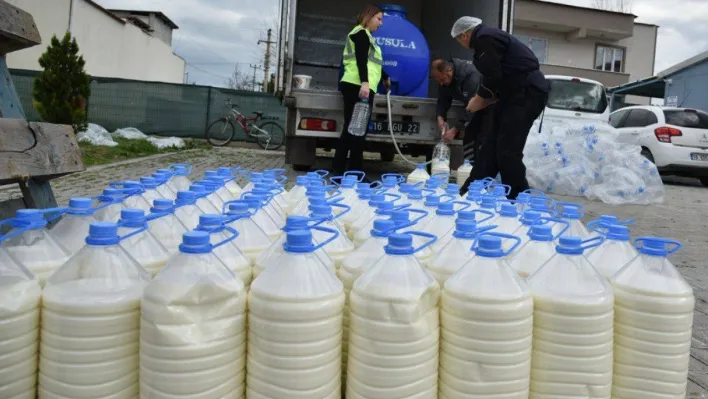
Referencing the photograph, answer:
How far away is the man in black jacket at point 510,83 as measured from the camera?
5293 millimetres

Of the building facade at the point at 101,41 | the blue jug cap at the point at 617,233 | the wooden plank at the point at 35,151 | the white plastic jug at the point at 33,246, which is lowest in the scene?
the white plastic jug at the point at 33,246

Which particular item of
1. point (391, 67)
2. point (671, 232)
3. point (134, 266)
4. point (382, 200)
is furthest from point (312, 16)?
point (134, 266)

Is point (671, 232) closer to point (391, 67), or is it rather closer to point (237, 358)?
point (391, 67)

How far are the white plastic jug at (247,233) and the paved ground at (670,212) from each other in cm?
186

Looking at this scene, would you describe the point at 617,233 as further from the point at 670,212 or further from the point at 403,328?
the point at 670,212

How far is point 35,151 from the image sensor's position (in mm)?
2898

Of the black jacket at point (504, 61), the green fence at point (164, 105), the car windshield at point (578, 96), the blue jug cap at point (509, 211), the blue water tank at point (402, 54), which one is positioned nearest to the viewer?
the blue jug cap at point (509, 211)

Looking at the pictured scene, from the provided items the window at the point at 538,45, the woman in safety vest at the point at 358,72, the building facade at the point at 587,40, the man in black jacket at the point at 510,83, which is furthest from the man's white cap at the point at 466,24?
the window at the point at 538,45

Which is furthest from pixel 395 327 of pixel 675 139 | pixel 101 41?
pixel 101 41

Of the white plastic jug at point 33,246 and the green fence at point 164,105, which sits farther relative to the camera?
A: the green fence at point 164,105

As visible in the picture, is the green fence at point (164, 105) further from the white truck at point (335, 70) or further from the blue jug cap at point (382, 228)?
the blue jug cap at point (382, 228)

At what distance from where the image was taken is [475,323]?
1744mm

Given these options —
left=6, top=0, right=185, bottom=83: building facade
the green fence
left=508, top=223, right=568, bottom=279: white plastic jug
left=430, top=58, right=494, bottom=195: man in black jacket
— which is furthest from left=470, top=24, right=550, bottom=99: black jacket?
left=6, top=0, right=185, bottom=83: building facade

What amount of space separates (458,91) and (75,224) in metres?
5.97
